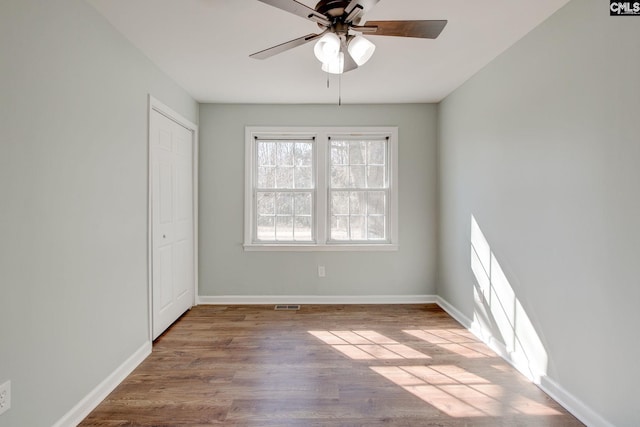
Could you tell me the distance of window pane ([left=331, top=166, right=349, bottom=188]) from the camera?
13.2 ft

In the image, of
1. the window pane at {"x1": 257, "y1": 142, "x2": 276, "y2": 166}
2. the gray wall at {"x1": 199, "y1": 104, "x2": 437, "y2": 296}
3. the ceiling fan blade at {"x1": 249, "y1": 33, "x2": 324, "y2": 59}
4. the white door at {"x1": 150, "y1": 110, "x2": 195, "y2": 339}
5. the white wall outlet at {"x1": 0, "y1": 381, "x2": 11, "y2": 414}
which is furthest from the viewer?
the window pane at {"x1": 257, "y1": 142, "x2": 276, "y2": 166}

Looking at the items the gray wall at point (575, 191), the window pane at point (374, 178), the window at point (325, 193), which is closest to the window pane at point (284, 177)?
the window at point (325, 193)

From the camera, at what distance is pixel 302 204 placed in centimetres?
404

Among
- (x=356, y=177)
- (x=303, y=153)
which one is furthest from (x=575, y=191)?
(x=303, y=153)

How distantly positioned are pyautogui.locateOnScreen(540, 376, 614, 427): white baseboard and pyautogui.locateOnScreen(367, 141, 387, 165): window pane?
2698 mm

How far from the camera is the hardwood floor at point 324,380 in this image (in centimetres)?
190

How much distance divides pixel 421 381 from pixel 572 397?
87 cm

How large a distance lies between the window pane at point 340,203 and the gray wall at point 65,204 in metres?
2.17

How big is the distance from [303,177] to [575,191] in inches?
108

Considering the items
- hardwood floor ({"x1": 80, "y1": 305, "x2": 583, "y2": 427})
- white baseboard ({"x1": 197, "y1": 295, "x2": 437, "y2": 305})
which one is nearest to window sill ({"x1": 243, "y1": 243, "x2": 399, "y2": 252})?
white baseboard ({"x1": 197, "y1": 295, "x2": 437, "y2": 305})

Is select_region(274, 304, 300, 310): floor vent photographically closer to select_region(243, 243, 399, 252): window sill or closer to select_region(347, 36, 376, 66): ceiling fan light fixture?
select_region(243, 243, 399, 252): window sill

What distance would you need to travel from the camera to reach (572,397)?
1924 mm

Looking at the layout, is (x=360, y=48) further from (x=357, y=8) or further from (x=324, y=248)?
(x=324, y=248)

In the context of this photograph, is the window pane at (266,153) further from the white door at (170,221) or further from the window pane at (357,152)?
the window pane at (357,152)
